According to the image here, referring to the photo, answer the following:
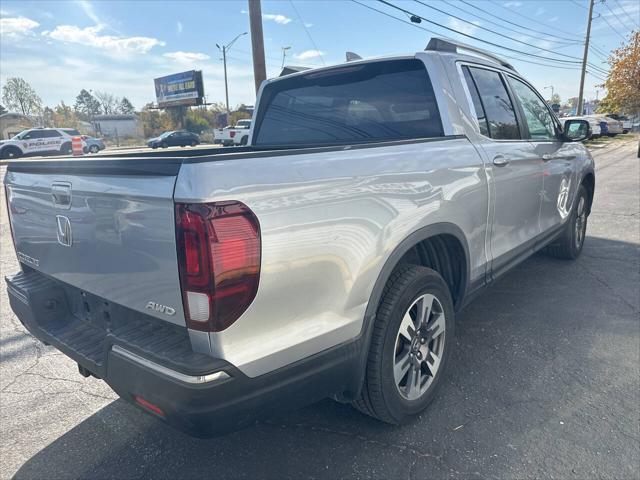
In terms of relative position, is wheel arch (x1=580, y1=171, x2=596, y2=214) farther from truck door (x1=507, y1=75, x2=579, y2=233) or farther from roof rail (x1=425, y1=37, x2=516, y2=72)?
roof rail (x1=425, y1=37, x2=516, y2=72)

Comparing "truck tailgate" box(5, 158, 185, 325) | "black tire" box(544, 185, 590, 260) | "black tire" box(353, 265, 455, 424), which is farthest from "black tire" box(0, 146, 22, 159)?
"black tire" box(353, 265, 455, 424)

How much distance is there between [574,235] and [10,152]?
35.1 meters

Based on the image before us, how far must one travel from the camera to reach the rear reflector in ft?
5.62

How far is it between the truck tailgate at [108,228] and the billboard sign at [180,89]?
60.2 meters

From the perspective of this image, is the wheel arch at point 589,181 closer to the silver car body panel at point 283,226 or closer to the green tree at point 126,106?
the silver car body panel at point 283,226

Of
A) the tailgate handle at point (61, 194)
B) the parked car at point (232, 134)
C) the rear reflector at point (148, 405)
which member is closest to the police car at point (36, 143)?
the parked car at point (232, 134)

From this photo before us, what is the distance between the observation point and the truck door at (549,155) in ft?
12.7

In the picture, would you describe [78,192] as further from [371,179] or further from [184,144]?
[184,144]

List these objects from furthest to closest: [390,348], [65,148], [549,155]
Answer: [65,148], [549,155], [390,348]

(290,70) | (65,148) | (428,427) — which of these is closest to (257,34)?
(290,70)

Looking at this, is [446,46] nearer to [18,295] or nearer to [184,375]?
[184,375]

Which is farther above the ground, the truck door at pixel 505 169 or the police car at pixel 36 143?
the truck door at pixel 505 169

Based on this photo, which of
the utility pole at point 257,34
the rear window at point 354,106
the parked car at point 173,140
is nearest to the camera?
the rear window at point 354,106

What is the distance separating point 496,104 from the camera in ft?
11.3
